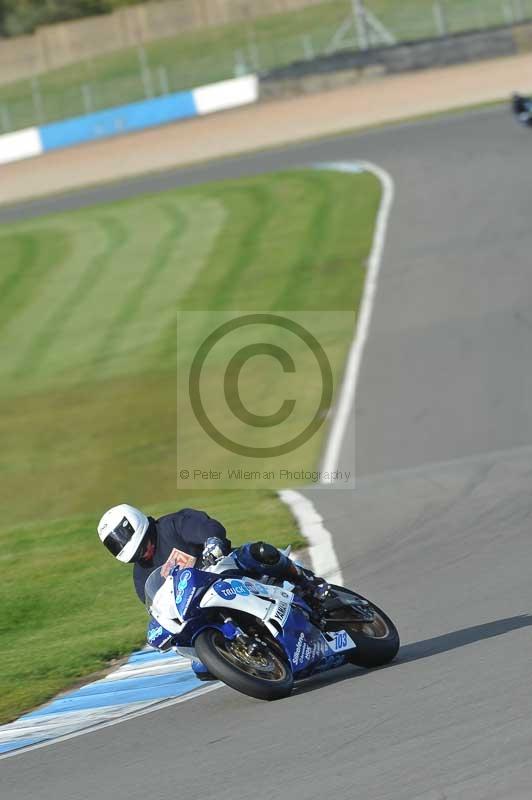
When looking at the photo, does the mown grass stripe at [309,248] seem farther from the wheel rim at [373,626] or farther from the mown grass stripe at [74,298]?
the wheel rim at [373,626]

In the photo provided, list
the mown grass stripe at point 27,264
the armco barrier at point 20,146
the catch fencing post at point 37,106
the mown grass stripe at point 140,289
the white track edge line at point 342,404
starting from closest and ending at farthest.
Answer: the white track edge line at point 342,404
the mown grass stripe at point 140,289
the mown grass stripe at point 27,264
the armco barrier at point 20,146
the catch fencing post at point 37,106

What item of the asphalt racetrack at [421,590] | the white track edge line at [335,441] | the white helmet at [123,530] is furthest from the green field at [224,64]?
the white helmet at [123,530]

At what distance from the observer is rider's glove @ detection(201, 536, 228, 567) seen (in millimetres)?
7152

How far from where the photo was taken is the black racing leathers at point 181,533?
289 inches

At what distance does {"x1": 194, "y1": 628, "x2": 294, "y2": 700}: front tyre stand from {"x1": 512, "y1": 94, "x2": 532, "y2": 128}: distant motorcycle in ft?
83.5

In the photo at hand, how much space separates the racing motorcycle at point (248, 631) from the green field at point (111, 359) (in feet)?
5.76

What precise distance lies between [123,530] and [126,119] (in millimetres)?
42890

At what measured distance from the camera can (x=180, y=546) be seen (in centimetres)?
740

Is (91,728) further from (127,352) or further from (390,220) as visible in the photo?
(390,220)

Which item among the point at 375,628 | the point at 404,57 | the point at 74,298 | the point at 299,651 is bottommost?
the point at 404,57

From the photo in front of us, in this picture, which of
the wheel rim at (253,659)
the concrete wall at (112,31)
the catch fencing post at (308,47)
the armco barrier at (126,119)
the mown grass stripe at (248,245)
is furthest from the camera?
the concrete wall at (112,31)

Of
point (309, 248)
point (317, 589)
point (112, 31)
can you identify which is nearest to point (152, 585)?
point (317, 589)

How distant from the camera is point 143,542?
7.35 meters

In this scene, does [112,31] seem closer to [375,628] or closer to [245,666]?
[375,628]
